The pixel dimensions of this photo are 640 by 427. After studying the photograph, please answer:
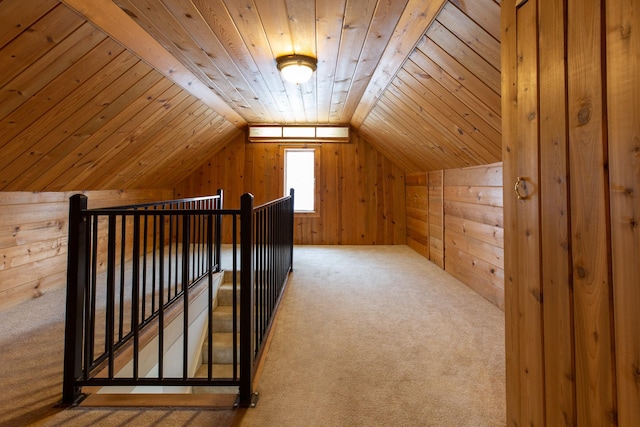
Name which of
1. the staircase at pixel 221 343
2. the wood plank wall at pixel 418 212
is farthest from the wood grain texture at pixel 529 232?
the wood plank wall at pixel 418 212

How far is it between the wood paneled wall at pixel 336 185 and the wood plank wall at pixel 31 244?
8.13 ft

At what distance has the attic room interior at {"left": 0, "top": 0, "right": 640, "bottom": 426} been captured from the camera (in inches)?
30.8

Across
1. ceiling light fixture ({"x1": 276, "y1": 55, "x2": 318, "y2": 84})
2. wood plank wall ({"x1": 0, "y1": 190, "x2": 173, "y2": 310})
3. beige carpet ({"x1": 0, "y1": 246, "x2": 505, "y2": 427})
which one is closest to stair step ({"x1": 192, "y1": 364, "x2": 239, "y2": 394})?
beige carpet ({"x1": 0, "y1": 246, "x2": 505, "y2": 427})

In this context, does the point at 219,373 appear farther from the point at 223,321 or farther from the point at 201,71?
the point at 201,71

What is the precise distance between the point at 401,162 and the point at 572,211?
438cm

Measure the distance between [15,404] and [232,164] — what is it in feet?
14.6

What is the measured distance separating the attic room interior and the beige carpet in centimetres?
2

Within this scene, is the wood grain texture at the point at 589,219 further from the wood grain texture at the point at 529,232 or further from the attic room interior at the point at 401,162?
the wood grain texture at the point at 529,232

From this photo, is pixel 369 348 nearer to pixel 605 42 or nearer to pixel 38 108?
pixel 605 42

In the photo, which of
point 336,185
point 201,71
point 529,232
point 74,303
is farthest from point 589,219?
point 336,185

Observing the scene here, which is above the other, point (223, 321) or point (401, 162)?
point (401, 162)

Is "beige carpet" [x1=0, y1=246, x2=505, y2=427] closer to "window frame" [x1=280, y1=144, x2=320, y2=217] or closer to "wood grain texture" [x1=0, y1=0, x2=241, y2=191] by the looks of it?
"wood grain texture" [x1=0, y1=0, x2=241, y2=191]

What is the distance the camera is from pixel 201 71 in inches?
116

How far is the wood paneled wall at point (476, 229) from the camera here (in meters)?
2.71
